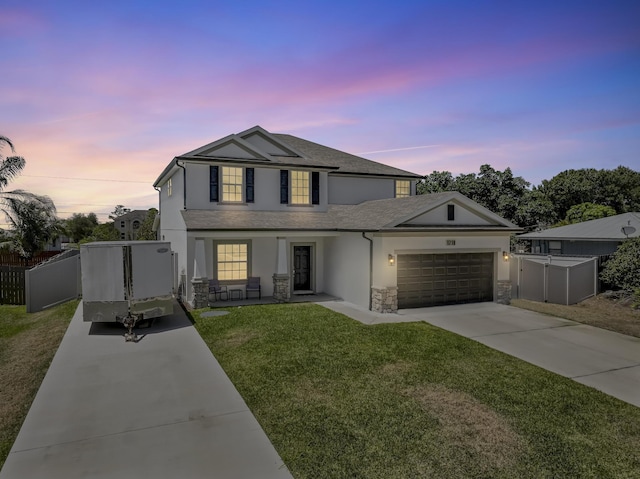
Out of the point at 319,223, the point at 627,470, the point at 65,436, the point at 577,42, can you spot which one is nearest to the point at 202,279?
the point at 319,223

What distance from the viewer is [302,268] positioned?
57.9 feet

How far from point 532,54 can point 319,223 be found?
10.5 meters

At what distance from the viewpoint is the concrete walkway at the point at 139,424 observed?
15.6 feet

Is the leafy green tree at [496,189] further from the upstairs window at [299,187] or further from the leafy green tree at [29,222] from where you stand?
the leafy green tree at [29,222]

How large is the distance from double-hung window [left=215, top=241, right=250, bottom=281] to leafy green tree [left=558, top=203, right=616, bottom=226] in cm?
3616

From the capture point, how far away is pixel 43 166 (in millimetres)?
22562

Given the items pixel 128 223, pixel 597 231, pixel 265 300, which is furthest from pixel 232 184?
pixel 128 223

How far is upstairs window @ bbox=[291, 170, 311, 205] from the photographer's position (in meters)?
17.4

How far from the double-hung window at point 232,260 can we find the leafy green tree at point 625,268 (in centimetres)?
1572

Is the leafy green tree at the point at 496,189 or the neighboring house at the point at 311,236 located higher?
the leafy green tree at the point at 496,189

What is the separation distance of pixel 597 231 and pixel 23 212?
104 ft

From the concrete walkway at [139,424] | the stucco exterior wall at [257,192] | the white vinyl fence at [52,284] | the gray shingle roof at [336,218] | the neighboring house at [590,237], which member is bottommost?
the concrete walkway at [139,424]

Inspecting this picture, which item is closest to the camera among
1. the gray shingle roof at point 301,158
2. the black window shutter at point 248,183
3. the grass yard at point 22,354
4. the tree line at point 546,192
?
the grass yard at point 22,354

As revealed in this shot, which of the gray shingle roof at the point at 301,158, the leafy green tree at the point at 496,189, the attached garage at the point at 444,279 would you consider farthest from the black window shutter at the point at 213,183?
→ the leafy green tree at the point at 496,189
